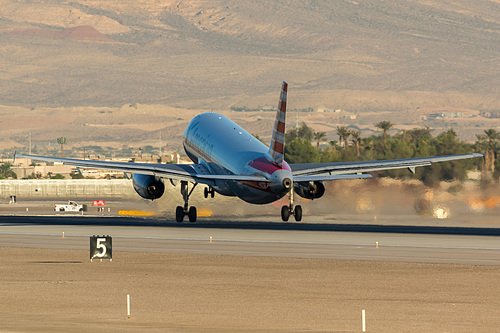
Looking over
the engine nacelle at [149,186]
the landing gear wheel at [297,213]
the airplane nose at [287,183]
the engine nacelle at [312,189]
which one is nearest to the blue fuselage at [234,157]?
the airplane nose at [287,183]

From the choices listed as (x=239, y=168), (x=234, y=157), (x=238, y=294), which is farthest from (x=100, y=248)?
(x=234, y=157)

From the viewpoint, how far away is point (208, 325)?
27844 millimetres

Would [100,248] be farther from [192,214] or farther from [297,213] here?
[192,214]

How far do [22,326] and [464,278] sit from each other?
20.0 m

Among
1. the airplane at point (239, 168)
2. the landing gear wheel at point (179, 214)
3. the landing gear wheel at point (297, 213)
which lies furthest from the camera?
the landing gear wheel at point (179, 214)

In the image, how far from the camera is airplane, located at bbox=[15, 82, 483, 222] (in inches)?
2598

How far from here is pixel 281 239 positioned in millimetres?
59125

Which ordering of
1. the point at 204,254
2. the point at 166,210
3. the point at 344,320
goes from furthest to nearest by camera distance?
the point at 166,210 < the point at 204,254 < the point at 344,320

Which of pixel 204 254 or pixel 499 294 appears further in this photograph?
pixel 204 254

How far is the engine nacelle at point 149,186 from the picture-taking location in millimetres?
74625

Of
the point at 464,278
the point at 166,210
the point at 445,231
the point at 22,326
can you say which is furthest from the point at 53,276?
the point at 166,210

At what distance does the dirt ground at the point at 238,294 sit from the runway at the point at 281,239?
3.57 meters

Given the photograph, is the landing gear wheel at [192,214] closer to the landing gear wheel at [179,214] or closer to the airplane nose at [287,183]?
the landing gear wheel at [179,214]

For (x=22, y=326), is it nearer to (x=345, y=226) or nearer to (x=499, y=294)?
(x=499, y=294)
